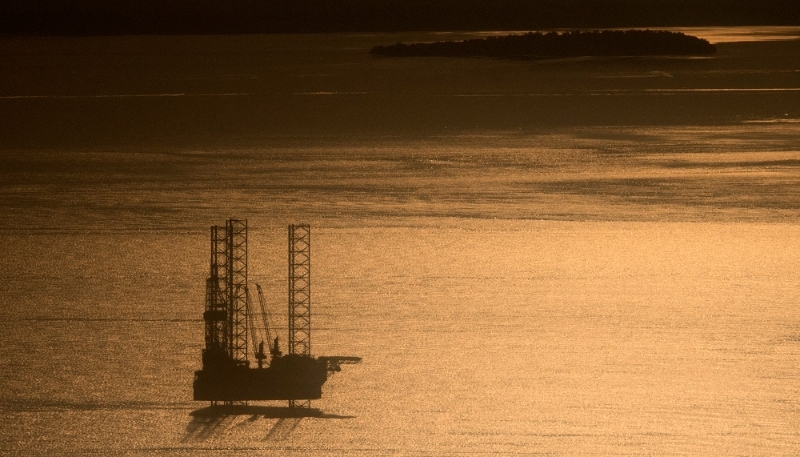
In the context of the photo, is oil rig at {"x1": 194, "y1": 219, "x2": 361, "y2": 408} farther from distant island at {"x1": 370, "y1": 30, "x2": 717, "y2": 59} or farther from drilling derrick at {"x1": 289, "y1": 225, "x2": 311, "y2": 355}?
distant island at {"x1": 370, "y1": 30, "x2": 717, "y2": 59}

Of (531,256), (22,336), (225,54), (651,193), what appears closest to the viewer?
(22,336)

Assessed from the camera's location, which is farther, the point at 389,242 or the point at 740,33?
the point at 740,33

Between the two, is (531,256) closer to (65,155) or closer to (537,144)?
(537,144)

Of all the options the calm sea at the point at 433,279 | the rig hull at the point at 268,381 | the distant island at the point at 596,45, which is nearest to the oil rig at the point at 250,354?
the rig hull at the point at 268,381

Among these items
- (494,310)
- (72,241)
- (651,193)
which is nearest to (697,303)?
(494,310)

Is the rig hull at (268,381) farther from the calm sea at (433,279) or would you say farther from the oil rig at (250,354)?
the calm sea at (433,279)

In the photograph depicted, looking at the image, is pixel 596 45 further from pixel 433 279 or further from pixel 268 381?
pixel 268 381

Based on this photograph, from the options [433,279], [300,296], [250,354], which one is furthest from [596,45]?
[250,354]
